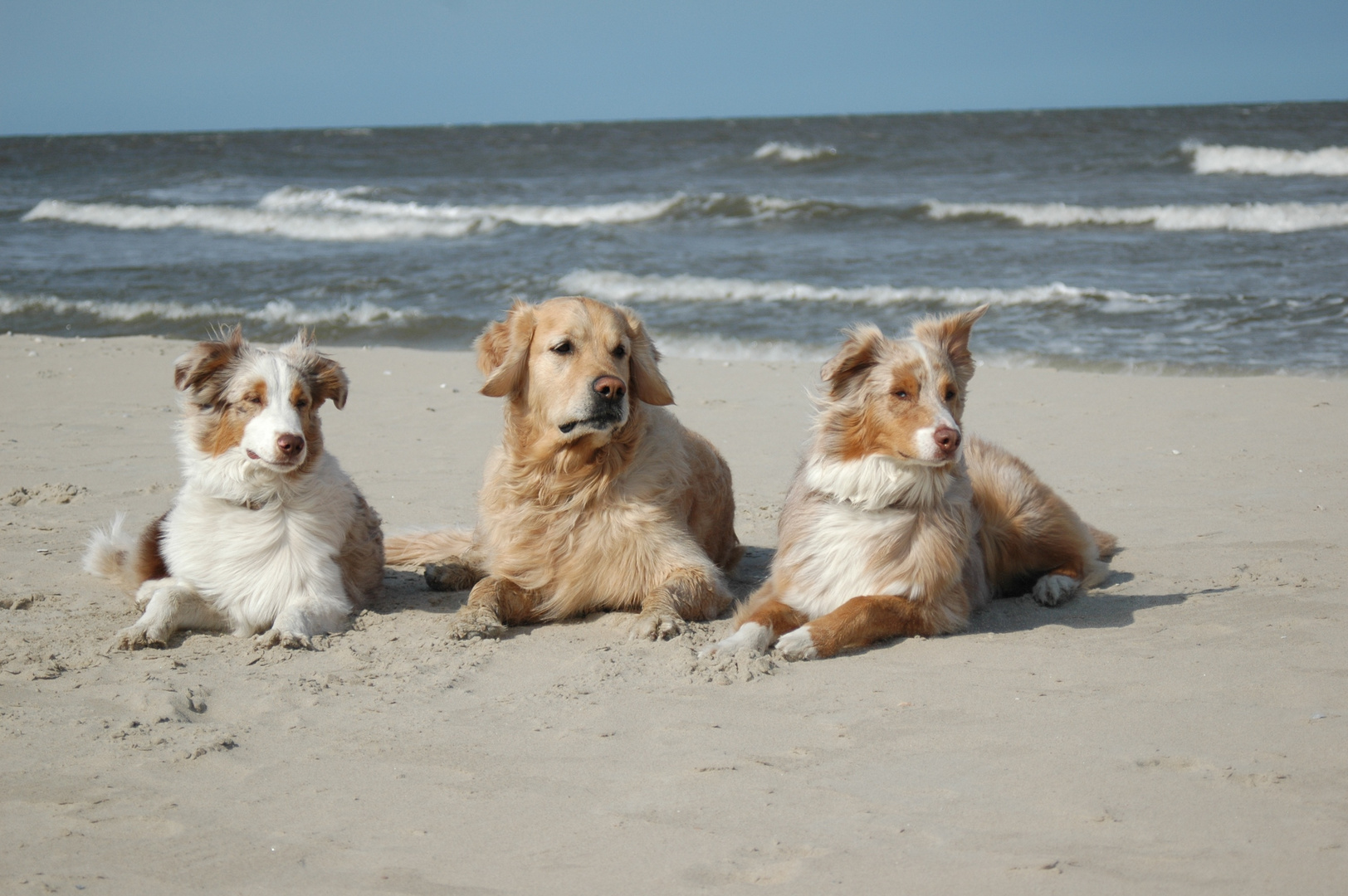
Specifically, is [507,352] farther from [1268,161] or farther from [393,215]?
[1268,161]

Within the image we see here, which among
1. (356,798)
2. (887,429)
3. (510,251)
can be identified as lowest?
(356,798)

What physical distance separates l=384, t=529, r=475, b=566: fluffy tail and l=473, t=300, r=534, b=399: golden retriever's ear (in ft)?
4.59

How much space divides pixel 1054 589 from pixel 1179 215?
20.7 m

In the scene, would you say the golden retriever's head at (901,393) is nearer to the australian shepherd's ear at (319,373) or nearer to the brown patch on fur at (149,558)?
the australian shepherd's ear at (319,373)

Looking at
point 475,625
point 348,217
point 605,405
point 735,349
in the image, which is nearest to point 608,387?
point 605,405

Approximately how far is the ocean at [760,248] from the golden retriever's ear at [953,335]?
7.72m

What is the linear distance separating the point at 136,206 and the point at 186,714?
3112cm

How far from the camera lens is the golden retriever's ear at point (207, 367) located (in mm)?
5422

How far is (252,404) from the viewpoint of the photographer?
5.47 metres

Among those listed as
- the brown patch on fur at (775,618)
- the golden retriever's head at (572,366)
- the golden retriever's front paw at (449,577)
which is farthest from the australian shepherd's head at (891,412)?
the golden retriever's front paw at (449,577)

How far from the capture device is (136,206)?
31953mm

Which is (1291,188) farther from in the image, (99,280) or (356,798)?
(356,798)

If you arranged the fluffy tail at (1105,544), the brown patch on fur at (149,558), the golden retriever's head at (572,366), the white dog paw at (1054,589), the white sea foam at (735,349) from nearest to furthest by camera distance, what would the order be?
the golden retriever's head at (572,366)
the brown patch on fur at (149,558)
the white dog paw at (1054,589)
the fluffy tail at (1105,544)
the white sea foam at (735,349)

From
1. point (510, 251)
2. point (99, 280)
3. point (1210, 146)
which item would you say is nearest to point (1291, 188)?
point (1210, 146)
